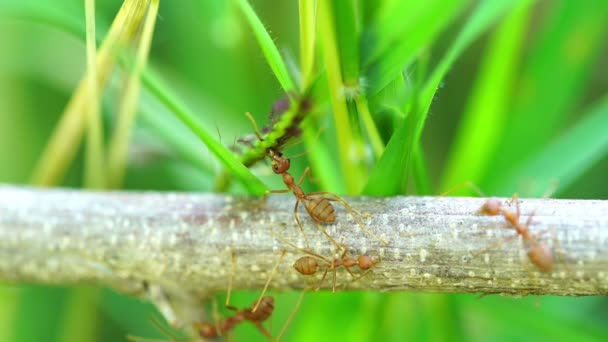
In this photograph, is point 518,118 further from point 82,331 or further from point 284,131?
point 82,331

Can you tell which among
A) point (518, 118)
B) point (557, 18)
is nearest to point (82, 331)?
point (518, 118)

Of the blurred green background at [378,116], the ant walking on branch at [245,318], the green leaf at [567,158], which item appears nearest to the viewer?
the blurred green background at [378,116]

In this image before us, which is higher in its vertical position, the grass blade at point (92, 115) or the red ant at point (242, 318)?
the grass blade at point (92, 115)

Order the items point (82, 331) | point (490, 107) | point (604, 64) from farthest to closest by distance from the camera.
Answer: point (604, 64)
point (82, 331)
point (490, 107)

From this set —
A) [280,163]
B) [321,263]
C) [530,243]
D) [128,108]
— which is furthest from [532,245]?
[128,108]

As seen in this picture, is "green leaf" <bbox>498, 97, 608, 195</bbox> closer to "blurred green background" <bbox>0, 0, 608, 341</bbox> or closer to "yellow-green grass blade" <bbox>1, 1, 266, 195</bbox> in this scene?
"blurred green background" <bbox>0, 0, 608, 341</bbox>

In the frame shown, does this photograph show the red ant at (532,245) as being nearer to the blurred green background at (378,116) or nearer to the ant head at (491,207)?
the ant head at (491,207)

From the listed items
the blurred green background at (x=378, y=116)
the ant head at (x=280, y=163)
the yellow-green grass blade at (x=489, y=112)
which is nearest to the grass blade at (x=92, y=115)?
the blurred green background at (x=378, y=116)
